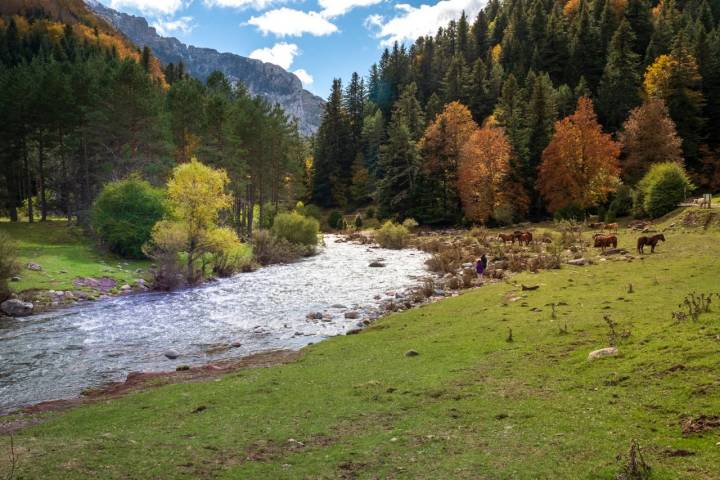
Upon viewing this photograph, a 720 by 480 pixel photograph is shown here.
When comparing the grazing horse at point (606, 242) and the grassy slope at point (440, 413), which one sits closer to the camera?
the grassy slope at point (440, 413)

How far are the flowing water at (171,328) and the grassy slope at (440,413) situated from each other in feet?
16.6

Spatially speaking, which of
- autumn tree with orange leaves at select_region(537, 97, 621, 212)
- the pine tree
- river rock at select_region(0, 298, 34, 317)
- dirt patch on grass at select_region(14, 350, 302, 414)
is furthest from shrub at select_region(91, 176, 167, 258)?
the pine tree

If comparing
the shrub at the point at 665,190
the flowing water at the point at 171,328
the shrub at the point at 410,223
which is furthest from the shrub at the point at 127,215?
the shrub at the point at 665,190

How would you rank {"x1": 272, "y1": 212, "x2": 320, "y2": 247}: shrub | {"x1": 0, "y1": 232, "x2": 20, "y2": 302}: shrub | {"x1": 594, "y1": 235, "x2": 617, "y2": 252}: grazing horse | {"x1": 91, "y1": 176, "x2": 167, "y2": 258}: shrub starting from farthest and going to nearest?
{"x1": 272, "y1": 212, "x2": 320, "y2": 247}: shrub → {"x1": 91, "y1": 176, "x2": 167, "y2": 258}: shrub → {"x1": 594, "y1": 235, "x2": 617, "y2": 252}: grazing horse → {"x1": 0, "y1": 232, "x2": 20, "y2": 302}: shrub

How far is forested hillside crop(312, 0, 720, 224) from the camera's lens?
6350 centimetres

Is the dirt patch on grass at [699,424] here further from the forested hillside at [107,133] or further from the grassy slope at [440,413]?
the forested hillside at [107,133]

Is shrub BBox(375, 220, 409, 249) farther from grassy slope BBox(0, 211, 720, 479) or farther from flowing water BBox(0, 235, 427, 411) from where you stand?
grassy slope BBox(0, 211, 720, 479)

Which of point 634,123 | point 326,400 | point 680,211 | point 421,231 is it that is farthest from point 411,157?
point 326,400

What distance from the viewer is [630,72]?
79.4 meters

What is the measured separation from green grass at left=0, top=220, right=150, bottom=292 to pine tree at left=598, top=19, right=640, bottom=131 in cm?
7674

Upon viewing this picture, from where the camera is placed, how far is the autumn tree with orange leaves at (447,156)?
76.8 m

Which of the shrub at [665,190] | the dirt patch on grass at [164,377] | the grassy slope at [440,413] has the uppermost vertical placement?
the shrub at [665,190]

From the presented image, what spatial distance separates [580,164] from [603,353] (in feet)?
187

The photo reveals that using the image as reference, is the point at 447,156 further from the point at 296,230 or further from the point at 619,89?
the point at 296,230
